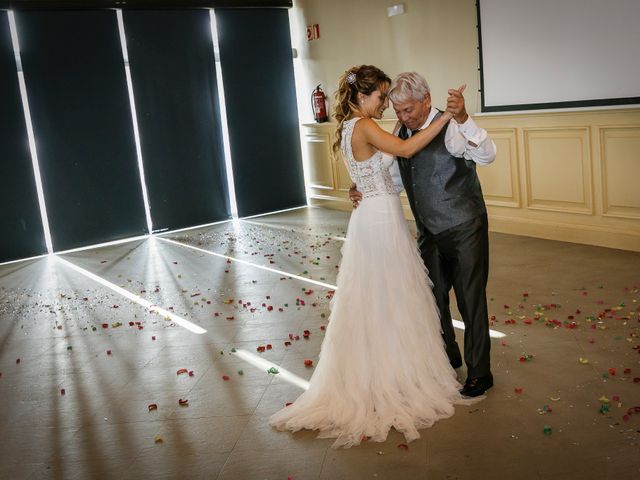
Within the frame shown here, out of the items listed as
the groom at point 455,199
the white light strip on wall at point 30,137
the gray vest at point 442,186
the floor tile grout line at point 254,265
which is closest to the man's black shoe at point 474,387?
the groom at point 455,199

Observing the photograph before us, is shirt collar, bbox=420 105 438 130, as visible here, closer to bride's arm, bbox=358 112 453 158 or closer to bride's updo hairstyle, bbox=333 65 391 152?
bride's arm, bbox=358 112 453 158

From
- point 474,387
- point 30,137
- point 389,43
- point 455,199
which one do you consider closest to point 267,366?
point 474,387

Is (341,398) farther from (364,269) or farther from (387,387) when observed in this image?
(364,269)

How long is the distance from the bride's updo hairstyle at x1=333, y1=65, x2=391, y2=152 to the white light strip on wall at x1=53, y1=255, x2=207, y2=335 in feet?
7.06

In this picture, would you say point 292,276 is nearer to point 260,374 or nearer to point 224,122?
point 260,374

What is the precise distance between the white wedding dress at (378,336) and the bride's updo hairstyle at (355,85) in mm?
70

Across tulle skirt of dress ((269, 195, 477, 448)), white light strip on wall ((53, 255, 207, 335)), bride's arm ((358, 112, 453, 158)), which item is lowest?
white light strip on wall ((53, 255, 207, 335))

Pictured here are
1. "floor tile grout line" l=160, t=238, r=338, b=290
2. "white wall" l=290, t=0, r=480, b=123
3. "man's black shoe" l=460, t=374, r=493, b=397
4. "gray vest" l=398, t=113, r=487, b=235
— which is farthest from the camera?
"white wall" l=290, t=0, r=480, b=123

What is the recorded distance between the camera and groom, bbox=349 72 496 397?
3285 mm

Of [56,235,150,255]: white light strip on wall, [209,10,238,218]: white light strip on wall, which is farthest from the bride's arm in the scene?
[209,10,238,218]: white light strip on wall

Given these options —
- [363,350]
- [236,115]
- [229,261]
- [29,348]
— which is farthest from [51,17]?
[363,350]

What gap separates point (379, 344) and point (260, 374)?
0.96 meters

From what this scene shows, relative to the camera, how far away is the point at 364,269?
11.7ft

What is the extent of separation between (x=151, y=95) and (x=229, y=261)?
280 cm
